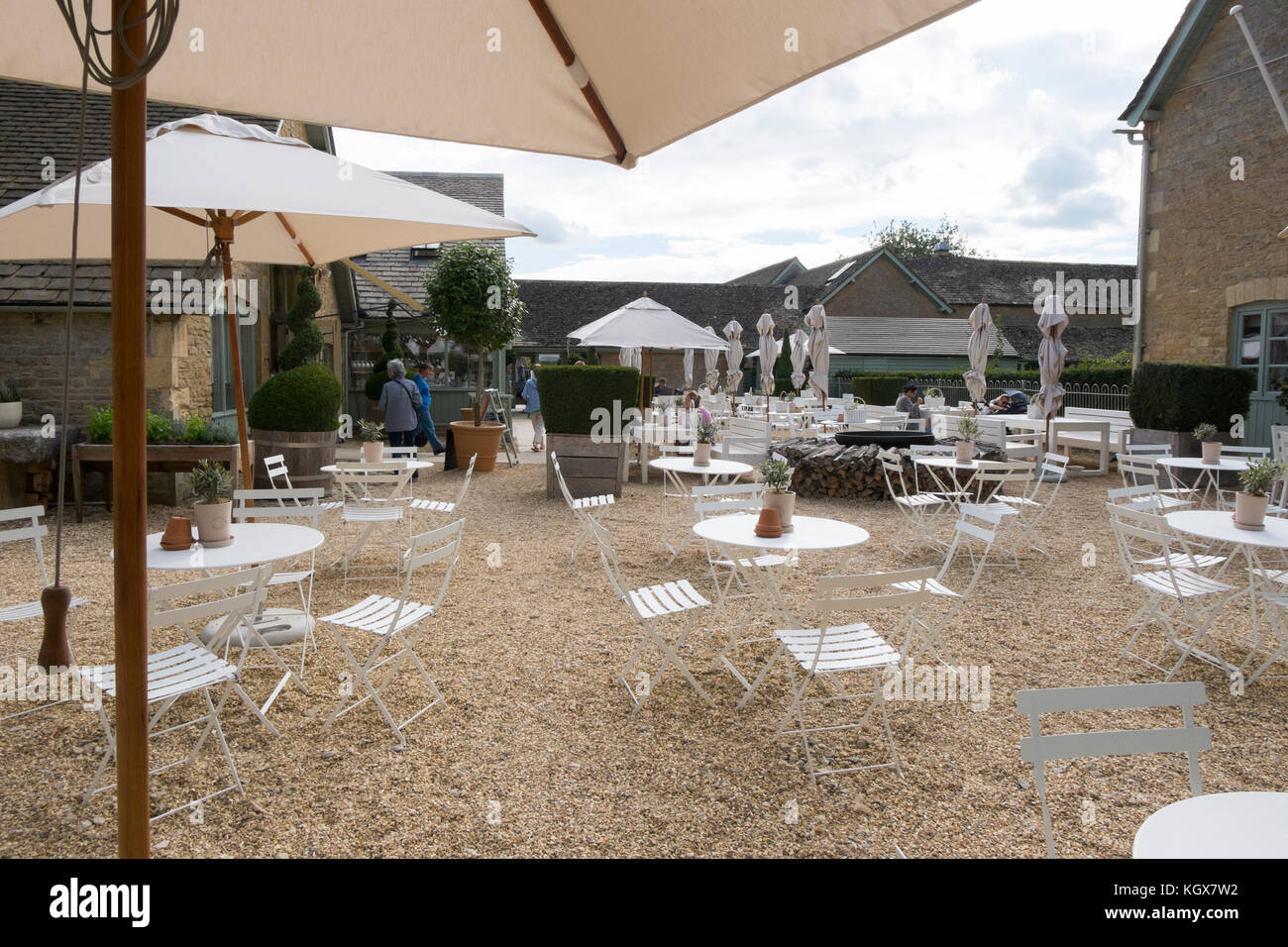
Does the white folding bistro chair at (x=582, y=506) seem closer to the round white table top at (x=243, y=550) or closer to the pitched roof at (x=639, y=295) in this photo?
the round white table top at (x=243, y=550)

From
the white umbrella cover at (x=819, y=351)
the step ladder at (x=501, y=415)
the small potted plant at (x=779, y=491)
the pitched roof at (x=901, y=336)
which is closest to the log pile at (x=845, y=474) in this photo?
the step ladder at (x=501, y=415)

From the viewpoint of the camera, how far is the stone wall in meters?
13.0

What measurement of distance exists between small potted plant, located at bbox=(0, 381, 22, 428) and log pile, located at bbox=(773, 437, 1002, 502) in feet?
28.6

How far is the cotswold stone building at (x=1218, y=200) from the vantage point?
12953 mm

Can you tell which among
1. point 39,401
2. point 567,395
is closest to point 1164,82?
point 567,395

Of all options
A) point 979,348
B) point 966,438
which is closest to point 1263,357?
point 979,348

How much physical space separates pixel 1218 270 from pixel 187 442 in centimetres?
1536

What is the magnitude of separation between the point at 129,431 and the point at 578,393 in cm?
898

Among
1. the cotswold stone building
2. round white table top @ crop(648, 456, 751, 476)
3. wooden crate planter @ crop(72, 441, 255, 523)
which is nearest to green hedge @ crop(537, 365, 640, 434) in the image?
round white table top @ crop(648, 456, 751, 476)

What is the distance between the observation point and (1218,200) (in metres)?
14.0

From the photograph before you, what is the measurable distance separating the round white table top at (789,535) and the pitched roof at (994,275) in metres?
37.2

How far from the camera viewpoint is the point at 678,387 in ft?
117

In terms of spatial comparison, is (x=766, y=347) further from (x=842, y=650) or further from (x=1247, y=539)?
(x=842, y=650)

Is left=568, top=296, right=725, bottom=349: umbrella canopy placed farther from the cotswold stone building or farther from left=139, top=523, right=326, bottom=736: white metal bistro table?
left=139, top=523, right=326, bottom=736: white metal bistro table
